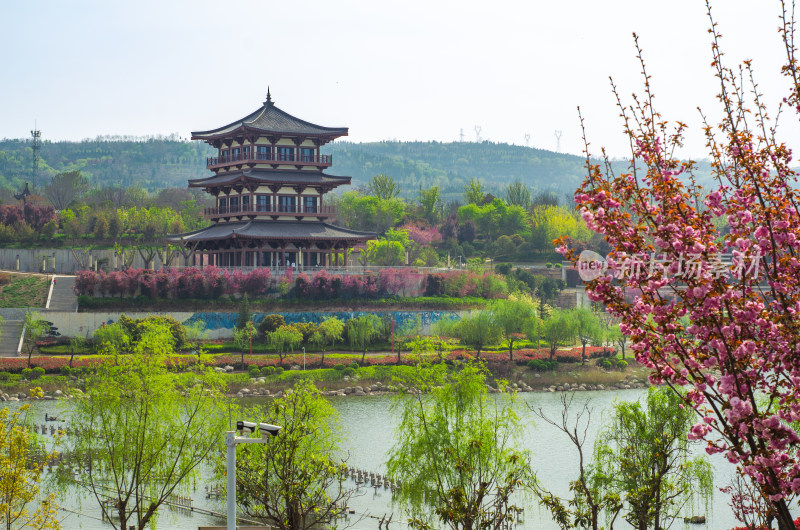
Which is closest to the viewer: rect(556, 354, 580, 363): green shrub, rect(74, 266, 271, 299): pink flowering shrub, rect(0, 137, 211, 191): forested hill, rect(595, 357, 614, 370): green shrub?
rect(595, 357, 614, 370): green shrub

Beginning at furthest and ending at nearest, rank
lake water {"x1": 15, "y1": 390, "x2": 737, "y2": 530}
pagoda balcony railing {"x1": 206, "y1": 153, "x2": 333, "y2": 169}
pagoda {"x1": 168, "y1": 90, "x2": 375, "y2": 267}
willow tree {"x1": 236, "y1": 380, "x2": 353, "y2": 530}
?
1. pagoda balcony railing {"x1": 206, "y1": 153, "x2": 333, "y2": 169}
2. pagoda {"x1": 168, "y1": 90, "x2": 375, "y2": 267}
3. lake water {"x1": 15, "y1": 390, "x2": 737, "y2": 530}
4. willow tree {"x1": 236, "y1": 380, "x2": 353, "y2": 530}

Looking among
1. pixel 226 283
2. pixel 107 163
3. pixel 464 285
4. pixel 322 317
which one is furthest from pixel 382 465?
pixel 107 163

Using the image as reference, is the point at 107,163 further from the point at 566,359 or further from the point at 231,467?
the point at 231,467

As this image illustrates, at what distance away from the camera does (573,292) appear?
219ft

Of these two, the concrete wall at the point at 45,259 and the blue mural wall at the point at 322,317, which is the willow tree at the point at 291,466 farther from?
the concrete wall at the point at 45,259

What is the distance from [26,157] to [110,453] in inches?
7014

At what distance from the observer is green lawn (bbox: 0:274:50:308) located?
169ft

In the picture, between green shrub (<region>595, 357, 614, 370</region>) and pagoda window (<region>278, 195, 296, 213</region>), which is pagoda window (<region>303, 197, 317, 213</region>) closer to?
pagoda window (<region>278, 195, 296, 213</region>)

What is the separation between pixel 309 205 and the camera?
55.4m

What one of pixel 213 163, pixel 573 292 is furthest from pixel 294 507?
pixel 573 292

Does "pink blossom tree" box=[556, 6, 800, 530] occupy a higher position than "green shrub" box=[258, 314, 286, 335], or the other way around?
"pink blossom tree" box=[556, 6, 800, 530]

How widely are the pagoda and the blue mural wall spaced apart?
14.1ft

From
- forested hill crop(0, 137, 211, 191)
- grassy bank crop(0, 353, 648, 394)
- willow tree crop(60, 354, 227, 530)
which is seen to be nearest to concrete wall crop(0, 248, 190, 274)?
Result: grassy bank crop(0, 353, 648, 394)

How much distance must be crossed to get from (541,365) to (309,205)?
1799 cm
